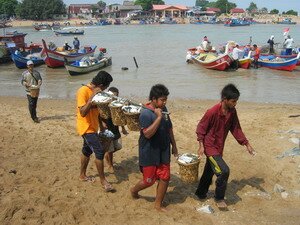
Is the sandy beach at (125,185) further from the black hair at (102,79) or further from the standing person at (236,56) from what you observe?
the standing person at (236,56)

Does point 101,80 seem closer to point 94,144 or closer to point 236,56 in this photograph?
point 94,144

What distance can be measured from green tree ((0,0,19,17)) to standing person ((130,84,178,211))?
12173 centimetres

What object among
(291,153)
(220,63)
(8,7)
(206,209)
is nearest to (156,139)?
(206,209)

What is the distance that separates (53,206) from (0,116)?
19.1ft

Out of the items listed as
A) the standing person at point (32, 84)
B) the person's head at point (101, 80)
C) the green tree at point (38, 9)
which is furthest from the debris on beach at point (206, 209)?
the green tree at point (38, 9)

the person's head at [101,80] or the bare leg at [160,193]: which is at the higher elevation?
the person's head at [101,80]

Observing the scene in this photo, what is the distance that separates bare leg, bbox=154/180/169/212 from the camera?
4.60 metres

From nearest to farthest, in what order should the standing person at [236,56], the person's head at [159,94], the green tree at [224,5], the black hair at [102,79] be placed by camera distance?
1. the person's head at [159,94]
2. the black hair at [102,79]
3. the standing person at [236,56]
4. the green tree at [224,5]

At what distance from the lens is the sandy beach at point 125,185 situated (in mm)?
4688

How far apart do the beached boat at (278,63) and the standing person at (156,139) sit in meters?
18.5

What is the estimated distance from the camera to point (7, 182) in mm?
5430

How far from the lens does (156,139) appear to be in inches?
175

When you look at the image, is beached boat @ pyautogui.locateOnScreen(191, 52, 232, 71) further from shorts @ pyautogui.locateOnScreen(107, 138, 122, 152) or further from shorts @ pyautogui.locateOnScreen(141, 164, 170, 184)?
shorts @ pyautogui.locateOnScreen(141, 164, 170, 184)

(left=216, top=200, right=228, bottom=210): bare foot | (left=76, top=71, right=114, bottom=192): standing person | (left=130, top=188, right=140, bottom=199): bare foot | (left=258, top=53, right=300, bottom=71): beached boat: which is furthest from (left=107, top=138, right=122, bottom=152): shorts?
(left=258, top=53, right=300, bottom=71): beached boat
